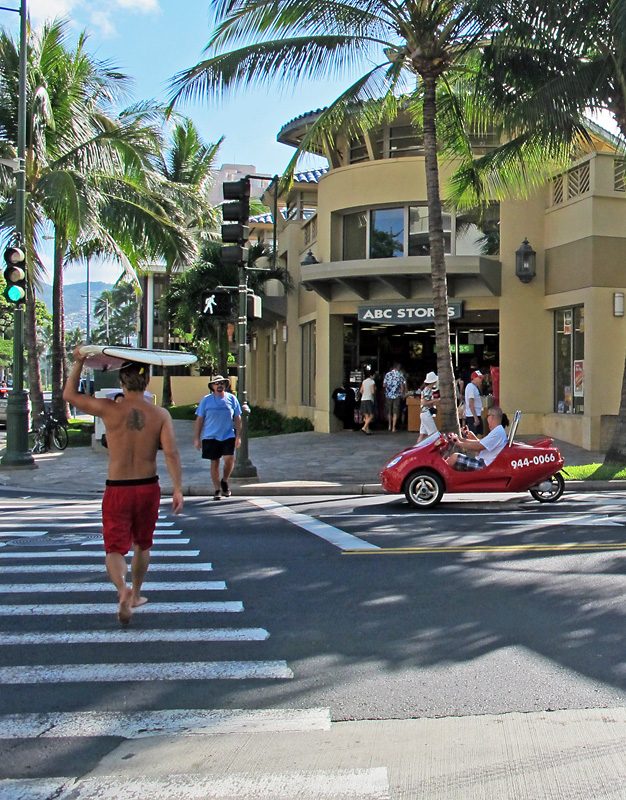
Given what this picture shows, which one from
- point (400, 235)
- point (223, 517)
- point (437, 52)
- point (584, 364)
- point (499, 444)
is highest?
point (437, 52)

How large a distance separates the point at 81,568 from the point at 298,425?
56.4 ft

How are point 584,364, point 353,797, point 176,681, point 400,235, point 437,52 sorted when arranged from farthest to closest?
point 400,235
point 584,364
point 437,52
point 176,681
point 353,797

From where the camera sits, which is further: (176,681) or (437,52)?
(437,52)

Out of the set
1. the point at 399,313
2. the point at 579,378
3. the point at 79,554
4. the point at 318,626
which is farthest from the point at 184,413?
the point at 318,626

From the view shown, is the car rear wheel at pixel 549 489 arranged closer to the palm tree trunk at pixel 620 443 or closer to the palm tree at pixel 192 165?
the palm tree trunk at pixel 620 443

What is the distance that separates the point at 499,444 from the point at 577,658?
679 cm

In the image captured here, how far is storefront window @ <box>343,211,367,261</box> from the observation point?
72.7 feet

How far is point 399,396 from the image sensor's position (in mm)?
22266

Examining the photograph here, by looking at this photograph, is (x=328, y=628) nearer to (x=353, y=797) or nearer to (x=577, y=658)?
(x=577, y=658)

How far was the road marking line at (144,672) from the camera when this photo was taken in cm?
482

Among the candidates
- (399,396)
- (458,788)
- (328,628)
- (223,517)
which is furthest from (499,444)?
(399,396)

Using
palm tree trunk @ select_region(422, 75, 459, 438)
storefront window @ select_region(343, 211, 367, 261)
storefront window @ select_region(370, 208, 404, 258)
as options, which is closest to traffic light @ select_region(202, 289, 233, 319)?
Answer: palm tree trunk @ select_region(422, 75, 459, 438)

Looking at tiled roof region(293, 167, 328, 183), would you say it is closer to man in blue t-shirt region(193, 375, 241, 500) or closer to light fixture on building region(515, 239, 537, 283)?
light fixture on building region(515, 239, 537, 283)

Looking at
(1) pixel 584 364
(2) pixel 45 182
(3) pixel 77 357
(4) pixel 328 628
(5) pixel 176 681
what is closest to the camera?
(5) pixel 176 681
